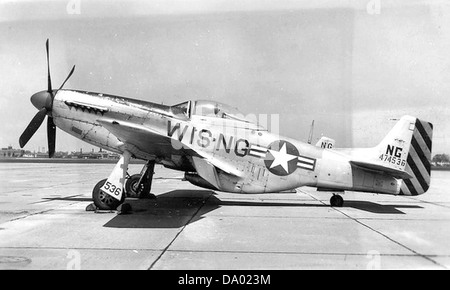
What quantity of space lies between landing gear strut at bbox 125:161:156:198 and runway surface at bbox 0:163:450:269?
1.03ft

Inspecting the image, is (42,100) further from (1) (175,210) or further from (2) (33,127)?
(1) (175,210)

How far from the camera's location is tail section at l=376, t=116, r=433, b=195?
9095 mm

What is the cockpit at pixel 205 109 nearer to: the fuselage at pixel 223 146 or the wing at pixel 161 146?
the fuselage at pixel 223 146

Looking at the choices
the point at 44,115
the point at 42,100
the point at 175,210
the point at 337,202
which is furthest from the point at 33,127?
the point at 337,202

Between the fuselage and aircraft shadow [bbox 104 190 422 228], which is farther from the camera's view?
the fuselage

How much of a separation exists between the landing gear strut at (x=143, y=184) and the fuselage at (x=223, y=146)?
404mm

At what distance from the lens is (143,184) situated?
9445 millimetres

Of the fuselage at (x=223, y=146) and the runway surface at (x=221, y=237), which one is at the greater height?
the fuselage at (x=223, y=146)

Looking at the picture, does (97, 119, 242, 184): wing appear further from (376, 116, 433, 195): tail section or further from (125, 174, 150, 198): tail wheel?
(376, 116, 433, 195): tail section

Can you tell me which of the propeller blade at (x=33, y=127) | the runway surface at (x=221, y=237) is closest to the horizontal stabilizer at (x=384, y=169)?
the runway surface at (x=221, y=237)

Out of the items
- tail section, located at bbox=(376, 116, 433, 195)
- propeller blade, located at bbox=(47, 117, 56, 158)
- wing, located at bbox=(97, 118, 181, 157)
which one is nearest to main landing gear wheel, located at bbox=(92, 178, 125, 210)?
wing, located at bbox=(97, 118, 181, 157)

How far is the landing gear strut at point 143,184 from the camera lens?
30.1ft
